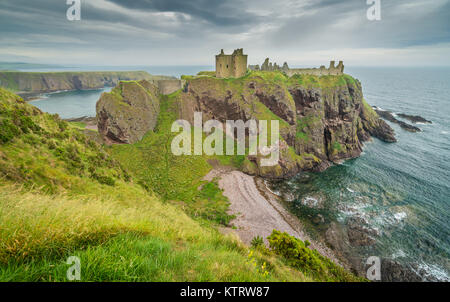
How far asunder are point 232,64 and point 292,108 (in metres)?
20.7

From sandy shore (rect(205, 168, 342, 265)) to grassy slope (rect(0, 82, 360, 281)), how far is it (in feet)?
34.0

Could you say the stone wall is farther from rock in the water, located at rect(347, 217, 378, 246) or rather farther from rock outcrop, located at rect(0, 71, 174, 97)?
rock outcrop, located at rect(0, 71, 174, 97)

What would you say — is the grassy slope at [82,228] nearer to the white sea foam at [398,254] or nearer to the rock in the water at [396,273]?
the rock in the water at [396,273]

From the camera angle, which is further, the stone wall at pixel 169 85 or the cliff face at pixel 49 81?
the cliff face at pixel 49 81

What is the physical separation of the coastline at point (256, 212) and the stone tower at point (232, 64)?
2949 cm

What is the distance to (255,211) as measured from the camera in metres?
30.4

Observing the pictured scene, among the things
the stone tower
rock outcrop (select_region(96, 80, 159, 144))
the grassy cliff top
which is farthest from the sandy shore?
the stone tower

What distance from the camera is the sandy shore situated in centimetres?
2598

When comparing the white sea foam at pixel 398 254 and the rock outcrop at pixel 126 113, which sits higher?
the rock outcrop at pixel 126 113

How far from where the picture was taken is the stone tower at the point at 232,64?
170ft

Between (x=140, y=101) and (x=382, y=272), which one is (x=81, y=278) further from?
(x=140, y=101)

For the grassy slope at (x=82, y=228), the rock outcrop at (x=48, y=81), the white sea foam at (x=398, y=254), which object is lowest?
the white sea foam at (x=398, y=254)

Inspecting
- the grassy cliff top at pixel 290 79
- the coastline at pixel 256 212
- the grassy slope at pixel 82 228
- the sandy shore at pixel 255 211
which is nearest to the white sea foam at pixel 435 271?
the coastline at pixel 256 212
